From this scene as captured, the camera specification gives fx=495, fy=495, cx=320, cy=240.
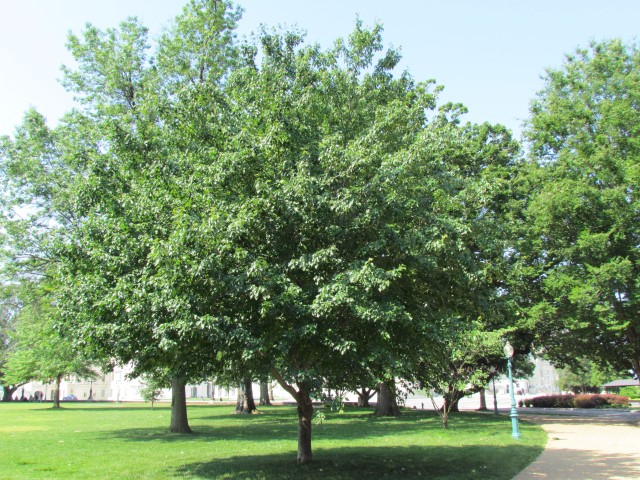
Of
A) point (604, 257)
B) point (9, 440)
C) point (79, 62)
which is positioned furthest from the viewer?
point (604, 257)

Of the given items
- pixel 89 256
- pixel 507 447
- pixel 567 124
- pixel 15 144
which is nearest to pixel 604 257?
pixel 567 124

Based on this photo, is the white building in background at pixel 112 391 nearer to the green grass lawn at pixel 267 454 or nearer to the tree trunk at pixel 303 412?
the green grass lawn at pixel 267 454

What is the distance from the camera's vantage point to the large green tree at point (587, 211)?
76.5 ft

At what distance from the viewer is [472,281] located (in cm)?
891

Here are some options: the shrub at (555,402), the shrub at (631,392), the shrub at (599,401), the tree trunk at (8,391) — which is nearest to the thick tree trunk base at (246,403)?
the shrub at (555,402)

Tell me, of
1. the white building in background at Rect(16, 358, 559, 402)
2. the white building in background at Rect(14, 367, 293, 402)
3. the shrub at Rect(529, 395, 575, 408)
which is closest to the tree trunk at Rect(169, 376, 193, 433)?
the shrub at Rect(529, 395, 575, 408)

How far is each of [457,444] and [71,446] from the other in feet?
39.5

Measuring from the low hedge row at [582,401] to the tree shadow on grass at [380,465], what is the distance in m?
34.6

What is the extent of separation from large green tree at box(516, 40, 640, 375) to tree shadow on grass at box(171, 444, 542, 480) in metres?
10.2

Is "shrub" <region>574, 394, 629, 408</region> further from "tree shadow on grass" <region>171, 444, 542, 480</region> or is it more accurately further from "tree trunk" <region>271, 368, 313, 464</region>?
"tree trunk" <region>271, 368, 313, 464</region>

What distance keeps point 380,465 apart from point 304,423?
214 cm

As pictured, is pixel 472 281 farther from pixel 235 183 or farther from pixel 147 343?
pixel 147 343

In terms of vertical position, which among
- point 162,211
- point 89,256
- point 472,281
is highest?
point 162,211

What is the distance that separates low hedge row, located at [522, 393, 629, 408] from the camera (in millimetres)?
43250
